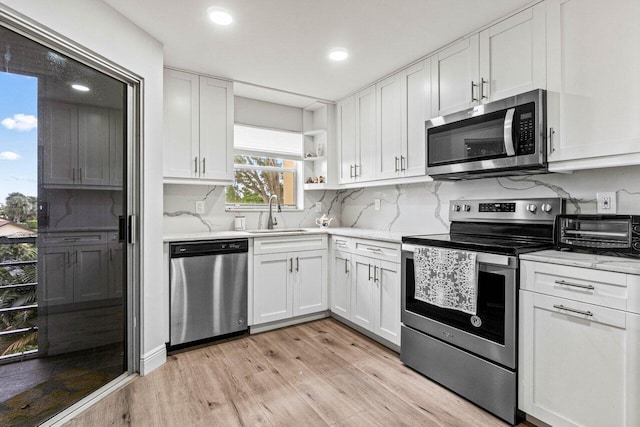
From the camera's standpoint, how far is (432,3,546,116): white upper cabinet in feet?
6.38

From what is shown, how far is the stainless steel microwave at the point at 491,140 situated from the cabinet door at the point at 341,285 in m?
1.16

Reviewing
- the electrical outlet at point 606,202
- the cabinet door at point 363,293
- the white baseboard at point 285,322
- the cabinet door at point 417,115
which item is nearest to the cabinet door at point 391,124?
the cabinet door at point 417,115

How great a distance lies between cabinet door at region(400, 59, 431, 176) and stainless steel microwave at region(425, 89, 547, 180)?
0.59ft

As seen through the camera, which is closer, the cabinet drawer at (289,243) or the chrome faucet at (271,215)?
the cabinet drawer at (289,243)

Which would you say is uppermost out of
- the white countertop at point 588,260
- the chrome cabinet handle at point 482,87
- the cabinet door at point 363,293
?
the chrome cabinet handle at point 482,87

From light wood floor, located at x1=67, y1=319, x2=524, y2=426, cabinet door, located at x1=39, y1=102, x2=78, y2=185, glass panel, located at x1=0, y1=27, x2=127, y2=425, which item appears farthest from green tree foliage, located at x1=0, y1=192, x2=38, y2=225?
light wood floor, located at x1=67, y1=319, x2=524, y2=426

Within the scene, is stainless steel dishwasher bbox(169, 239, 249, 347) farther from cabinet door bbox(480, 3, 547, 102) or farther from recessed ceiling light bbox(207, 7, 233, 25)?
cabinet door bbox(480, 3, 547, 102)

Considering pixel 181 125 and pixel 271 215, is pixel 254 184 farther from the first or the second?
pixel 181 125

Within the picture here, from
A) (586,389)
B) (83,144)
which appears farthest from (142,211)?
(586,389)

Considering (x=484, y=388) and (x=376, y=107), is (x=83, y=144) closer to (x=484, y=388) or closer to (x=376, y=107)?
(x=376, y=107)

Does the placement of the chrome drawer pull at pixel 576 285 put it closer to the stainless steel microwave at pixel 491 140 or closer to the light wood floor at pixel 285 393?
the stainless steel microwave at pixel 491 140

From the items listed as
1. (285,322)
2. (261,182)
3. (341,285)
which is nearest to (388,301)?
(341,285)

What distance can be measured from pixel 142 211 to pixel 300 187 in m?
2.02

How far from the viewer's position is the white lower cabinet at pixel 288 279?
302 centimetres
